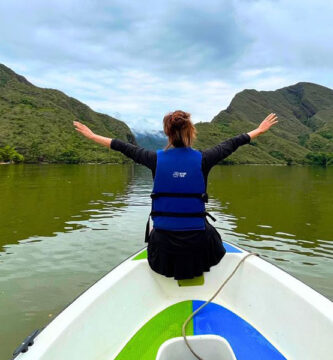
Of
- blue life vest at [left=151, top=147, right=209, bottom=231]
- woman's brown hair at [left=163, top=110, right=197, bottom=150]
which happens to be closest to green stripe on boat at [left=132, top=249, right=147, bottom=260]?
blue life vest at [left=151, top=147, right=209, bottom=231]

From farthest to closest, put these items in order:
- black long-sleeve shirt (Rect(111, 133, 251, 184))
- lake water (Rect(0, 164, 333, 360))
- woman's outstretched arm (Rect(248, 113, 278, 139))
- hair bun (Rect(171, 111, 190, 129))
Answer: lake water (Rect(0, 164, 333, 360))
woman's outstretched arm (Rect(248, 113, 278, 139))
black long-sleeve shirt (Rect(111, 133, 251, 184))
hair bun (Rect(171, 111, 190, 129))

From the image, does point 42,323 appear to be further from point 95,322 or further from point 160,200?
point 160,200

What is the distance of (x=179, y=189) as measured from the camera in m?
3.87

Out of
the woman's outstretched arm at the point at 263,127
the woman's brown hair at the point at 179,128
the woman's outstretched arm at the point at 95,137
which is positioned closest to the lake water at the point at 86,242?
the woman's outstretched arm at the point at 95,137

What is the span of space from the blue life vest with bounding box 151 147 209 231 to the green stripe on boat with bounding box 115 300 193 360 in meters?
1.36

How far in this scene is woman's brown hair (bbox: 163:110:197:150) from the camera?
3.82m

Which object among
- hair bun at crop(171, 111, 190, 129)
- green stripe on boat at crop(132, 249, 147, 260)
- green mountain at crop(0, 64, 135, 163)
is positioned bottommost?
green stripe on boat at crop(132, 249, 147, 260)

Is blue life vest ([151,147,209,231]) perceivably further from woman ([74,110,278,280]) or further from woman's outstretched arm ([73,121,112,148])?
woman's outstretched arm ([73,121,112,148])

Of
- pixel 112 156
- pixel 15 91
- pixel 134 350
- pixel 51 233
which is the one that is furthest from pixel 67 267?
pixel 15 91

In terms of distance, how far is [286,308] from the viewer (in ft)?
12.5

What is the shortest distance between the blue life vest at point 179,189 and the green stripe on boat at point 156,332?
1362mm

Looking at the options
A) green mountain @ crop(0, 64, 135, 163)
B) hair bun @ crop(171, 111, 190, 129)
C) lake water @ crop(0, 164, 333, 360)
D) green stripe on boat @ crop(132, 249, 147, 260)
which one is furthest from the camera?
green mountain @ crop(0, 64, 135, 163)

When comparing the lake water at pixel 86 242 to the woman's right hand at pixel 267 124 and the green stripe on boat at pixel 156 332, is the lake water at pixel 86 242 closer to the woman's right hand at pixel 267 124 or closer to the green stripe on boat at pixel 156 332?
the green stripe on boat at pixel 156 332

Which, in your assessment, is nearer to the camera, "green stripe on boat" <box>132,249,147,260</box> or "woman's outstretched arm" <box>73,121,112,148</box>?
"woman's outstretched arm" <box>73,121,112,148</box>
